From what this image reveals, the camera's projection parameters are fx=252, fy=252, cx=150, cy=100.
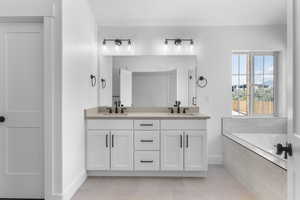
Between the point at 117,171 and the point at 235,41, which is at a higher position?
the point at 235,41

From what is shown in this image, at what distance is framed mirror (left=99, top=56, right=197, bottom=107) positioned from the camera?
413 cm

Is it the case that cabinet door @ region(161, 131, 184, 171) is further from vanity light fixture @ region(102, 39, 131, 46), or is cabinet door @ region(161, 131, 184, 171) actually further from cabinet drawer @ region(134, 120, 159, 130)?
vanity light fixture @ region(102, 39, 131, 46)

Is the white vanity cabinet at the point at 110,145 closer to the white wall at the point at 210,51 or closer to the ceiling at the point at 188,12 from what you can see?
the white wall at the point at 210,51

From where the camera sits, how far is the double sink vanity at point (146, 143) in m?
3.51

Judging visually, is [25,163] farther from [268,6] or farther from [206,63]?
[268,6]

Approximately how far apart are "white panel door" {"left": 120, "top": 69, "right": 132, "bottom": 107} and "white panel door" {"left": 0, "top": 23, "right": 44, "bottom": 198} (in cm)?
164

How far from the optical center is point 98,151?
3.55 metres

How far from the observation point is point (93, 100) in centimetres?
404

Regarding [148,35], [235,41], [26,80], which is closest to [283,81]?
[235,41]

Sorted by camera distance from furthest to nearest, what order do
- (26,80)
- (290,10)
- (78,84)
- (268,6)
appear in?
(268,6)
(78,84)
(26,80)
(290,10)

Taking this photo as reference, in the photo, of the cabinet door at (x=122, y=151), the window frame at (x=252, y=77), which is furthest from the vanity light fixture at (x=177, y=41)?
the cabinet door at (x=122, y=151)

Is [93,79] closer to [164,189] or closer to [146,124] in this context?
[146,124]

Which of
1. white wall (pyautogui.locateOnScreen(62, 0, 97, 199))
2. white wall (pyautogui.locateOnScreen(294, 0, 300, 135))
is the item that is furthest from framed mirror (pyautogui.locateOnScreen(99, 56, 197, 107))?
white wall (pyautogui.locateOnScreen(294, 0, 300, 135))

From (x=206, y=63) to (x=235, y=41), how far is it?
60 cm
